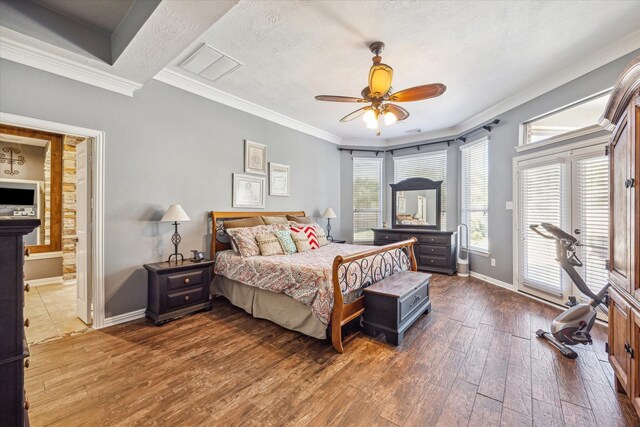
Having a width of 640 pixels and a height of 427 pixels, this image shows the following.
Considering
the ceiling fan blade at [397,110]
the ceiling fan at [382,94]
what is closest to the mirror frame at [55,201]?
the ceiling fan at [382,94]

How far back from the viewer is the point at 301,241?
12.8ft

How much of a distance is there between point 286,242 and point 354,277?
137 cm

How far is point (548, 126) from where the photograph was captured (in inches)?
149

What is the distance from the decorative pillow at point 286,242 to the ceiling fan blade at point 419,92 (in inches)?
86.5

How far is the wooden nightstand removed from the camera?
2949 mm

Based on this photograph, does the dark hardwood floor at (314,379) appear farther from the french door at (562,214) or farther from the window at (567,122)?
the window at (567,122)

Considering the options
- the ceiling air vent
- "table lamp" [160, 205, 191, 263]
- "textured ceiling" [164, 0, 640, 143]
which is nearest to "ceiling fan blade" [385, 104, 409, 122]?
"textured ceiling" [164, 0, 640, 143]

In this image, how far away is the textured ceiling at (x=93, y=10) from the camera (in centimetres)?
227

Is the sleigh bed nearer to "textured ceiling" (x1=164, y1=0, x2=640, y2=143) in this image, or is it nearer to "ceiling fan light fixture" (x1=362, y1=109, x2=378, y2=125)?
"ceiling fan light fixture" (x1=362, y1=109, x2=378, y2=125)

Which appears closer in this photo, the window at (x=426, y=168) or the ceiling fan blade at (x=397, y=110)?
the ceiling fan blade at (x=397, y=110)

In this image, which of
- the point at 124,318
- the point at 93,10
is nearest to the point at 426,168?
the point at 93,10

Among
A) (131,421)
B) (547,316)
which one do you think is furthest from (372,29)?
(547,316)

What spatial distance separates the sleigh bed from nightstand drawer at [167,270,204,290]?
33 cm

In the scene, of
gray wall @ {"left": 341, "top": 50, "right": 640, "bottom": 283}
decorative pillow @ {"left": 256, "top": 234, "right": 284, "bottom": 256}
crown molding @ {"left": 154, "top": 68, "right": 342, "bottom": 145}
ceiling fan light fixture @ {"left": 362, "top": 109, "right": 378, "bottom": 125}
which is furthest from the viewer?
decorative pillow @ {"left": 256, "top": 234, "right": 284, "bottom": 256}
